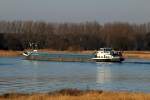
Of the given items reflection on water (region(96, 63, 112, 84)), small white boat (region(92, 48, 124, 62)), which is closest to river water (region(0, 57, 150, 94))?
reflection on water (region(96, 63, 112, 84))

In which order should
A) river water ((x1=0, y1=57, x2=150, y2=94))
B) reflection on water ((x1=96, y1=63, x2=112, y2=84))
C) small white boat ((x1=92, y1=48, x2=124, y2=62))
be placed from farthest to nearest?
small white boat ((x1=92, y1=48, x2=124, y2=62)) → reflection on water ((x1=96, y1=63, x2=112, y2=84)) → river water ((x1=0, y1=57, x2=150, y2=94))

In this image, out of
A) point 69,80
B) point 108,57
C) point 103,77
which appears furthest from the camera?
point 108,57

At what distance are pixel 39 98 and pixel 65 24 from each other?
15964 cm

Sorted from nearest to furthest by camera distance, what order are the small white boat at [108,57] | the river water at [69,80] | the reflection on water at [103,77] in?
the river water at [69,80]
the reflection on water at [103,77]
the small white boat at [108,57]

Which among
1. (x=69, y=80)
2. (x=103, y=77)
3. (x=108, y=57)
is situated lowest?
(x=103, y=77)

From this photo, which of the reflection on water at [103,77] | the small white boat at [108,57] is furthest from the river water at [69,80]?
the small white boat at [108,57]

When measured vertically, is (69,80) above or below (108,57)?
below

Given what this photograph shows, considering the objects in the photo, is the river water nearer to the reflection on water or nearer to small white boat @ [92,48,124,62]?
the reflection on water

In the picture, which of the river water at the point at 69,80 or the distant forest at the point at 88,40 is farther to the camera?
the distant forest at the point at 88,40

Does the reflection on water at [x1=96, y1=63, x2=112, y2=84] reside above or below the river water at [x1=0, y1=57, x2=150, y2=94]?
below

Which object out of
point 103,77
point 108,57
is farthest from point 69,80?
point 108,57

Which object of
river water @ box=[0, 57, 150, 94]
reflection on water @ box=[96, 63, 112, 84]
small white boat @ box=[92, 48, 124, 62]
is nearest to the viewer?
river water @ box=[0, 57, 150, 94]

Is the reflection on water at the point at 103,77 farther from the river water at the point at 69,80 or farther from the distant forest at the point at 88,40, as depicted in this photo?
the distant forest at the point at 88,40

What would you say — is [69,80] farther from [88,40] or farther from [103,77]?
[88,40]
